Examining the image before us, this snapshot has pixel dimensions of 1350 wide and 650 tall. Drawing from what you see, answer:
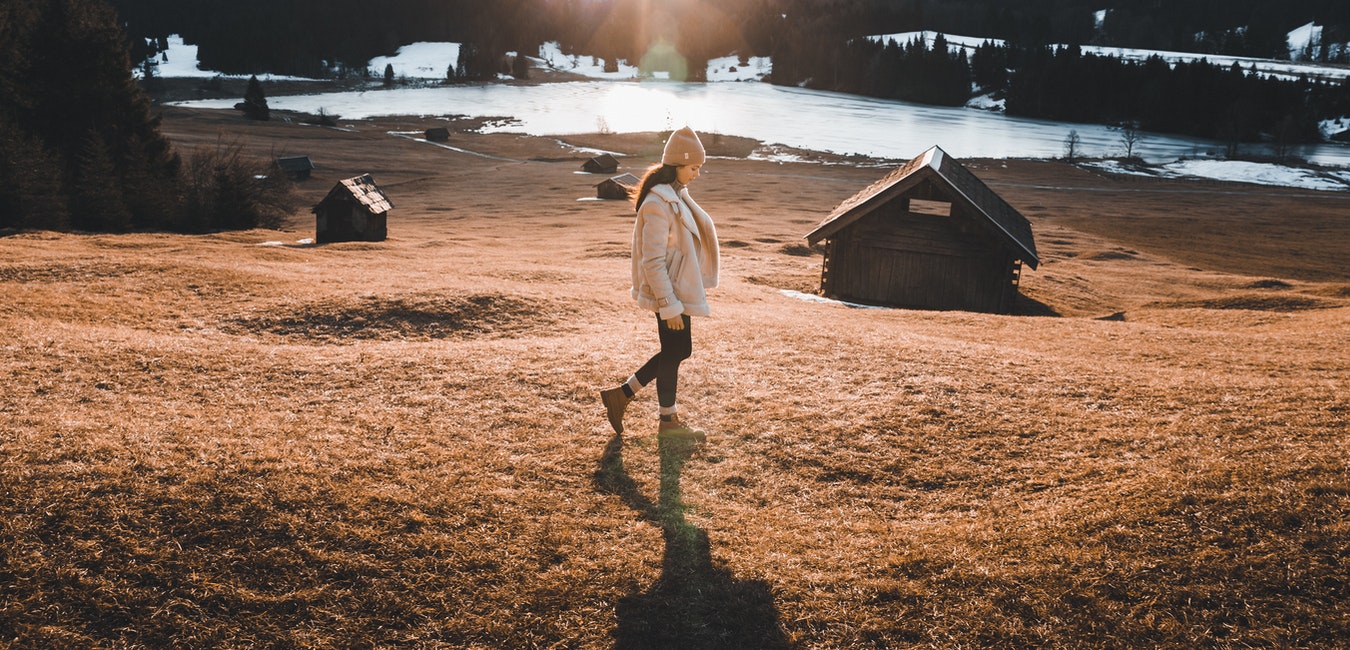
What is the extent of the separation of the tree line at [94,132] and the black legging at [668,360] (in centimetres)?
3751

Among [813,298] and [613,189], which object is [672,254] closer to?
[813,298]

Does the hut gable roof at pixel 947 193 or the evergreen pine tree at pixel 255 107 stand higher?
the evergreen pine tree at pixel 255 107

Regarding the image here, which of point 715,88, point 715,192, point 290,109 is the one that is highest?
point 715,88

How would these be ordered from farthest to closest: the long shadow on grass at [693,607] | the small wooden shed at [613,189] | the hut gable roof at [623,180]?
the hut gable roof at [623,180], the small wooden shed at [613,189], the long shadow on grass at [693,607]

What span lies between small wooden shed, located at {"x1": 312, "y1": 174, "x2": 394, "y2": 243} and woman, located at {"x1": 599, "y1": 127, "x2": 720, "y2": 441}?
3403 centimetres

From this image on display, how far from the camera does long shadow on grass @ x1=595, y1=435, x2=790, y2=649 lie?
510 cm

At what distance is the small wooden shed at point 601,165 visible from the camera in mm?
79625

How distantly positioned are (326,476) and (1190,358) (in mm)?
13494

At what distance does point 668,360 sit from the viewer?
7.54 metres

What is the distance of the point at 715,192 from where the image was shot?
69625 millimetres

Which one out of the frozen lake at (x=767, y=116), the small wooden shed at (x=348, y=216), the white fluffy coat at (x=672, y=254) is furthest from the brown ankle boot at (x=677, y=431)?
the frozen lake at (x=767, y=116)

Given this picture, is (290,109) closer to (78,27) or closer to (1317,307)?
(78,27)

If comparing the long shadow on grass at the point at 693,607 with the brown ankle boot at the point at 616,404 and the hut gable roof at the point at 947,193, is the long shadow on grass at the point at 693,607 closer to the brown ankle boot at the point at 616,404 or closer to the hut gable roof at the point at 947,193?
the brown ankle boot at the point at 616,404

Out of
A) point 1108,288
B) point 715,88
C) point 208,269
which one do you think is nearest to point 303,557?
point 208,269
